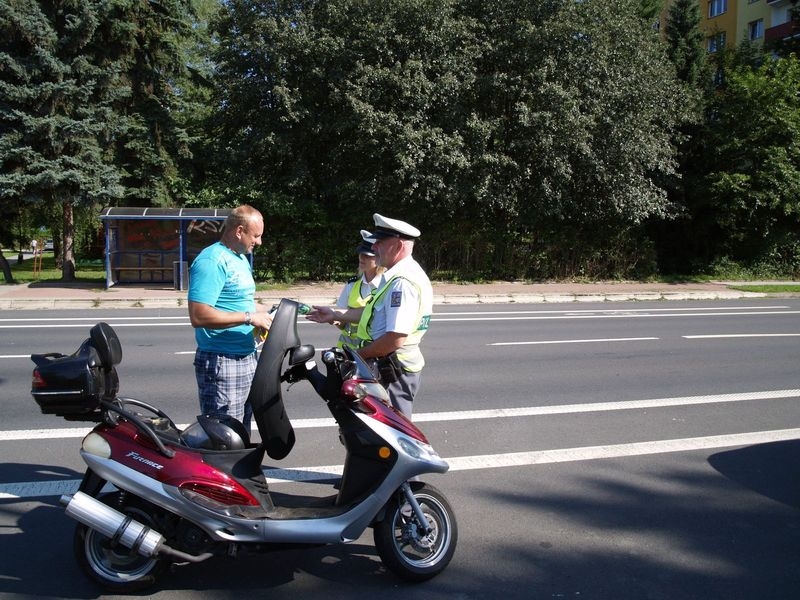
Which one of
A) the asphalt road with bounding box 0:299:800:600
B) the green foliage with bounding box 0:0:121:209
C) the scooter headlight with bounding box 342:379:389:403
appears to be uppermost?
the green foliage with bounding box 0:0:121:209

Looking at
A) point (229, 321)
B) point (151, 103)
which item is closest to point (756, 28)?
point (151, 103)

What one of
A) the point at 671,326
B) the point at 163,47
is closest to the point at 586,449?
the point at 671,326

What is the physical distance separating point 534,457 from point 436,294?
43.0 feet

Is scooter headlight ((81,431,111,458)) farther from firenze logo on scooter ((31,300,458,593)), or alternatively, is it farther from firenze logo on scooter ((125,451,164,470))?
firenze logo on scooter ((125,451,164,470))

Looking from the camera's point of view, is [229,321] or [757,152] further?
[757,152]

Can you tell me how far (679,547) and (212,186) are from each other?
19.5 m

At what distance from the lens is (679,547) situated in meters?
4.02

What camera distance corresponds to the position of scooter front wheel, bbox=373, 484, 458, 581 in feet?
11.5

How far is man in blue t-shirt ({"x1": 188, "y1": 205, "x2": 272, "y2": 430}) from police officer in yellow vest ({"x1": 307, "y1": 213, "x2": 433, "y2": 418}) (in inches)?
18.9

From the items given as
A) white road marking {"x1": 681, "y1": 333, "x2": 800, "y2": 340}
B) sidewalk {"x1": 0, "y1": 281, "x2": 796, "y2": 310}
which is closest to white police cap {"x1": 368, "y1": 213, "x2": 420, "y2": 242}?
white road marking {"x1": 681, "y1": 333, "x2": 800, "y2": 340}

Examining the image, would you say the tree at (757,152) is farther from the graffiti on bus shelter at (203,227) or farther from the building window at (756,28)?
the building window at (756,28)

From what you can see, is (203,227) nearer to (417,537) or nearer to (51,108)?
(51,108)

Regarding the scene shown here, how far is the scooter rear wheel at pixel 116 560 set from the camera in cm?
335

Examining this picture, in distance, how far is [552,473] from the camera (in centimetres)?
521
